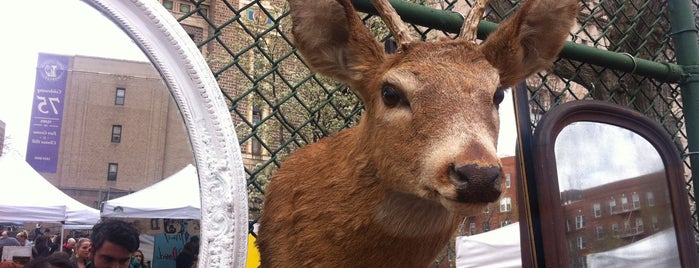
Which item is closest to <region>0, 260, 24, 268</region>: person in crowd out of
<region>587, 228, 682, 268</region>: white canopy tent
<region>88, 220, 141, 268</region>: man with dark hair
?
<region>88, 220, 141, 268</region>: man with dark hair

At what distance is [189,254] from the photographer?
4.31 feet

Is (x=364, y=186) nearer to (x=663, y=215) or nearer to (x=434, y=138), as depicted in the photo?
(x=434, y=138)

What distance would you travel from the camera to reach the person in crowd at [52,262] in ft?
3.79

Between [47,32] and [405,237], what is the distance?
3.05ft

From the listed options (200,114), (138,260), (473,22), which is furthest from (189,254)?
(473,22)

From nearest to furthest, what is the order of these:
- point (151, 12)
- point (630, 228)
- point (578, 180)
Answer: point (151, 12) → point (578, 180) → point (630, 228)

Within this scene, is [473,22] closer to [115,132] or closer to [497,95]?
[497,95]

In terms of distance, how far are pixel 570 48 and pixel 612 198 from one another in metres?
0.56

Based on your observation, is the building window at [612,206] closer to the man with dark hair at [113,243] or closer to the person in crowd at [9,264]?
the man with dark hair at [113,243]

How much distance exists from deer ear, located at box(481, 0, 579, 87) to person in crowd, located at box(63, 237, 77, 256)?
38.9 inches

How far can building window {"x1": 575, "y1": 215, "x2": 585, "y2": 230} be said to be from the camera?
1.83 m

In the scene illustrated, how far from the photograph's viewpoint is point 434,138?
105 centimetres

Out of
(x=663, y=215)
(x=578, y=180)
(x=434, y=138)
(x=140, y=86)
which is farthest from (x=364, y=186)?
(x=663, y=215)

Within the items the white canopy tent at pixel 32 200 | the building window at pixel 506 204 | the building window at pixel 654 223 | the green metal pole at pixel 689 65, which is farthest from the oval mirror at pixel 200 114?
the green metal pole at pixel 689 65
